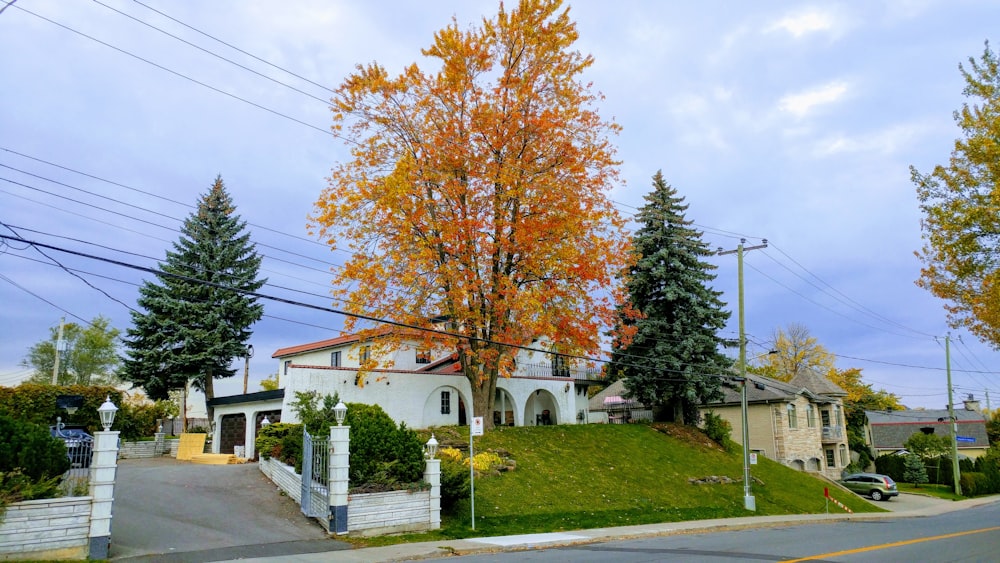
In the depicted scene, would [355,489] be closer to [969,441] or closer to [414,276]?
[414,276]

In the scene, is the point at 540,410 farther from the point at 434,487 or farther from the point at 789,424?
the point at 434,487

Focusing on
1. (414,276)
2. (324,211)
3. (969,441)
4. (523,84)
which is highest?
(523,84)

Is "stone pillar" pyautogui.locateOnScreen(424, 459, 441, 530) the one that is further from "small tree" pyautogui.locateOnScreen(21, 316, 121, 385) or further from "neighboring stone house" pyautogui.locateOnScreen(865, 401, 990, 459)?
"neighboring stone house" pyautogui.locateOnScreen(865, 401, 990, 459)

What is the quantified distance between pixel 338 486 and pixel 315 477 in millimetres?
1749

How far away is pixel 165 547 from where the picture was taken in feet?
42.4

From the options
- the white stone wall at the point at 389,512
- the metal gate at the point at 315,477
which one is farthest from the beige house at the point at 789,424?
the metal gate at the point at 315,477

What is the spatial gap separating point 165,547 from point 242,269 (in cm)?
2768

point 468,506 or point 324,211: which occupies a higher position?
point 324,211

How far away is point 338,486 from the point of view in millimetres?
15062

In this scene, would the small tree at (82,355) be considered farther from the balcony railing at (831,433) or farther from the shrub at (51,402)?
the balcony railing at (831,433)

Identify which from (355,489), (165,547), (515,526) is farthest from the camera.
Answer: (515,526)

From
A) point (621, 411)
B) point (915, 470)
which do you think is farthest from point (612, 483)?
point (915, 470)

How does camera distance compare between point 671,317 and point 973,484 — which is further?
point 973,484

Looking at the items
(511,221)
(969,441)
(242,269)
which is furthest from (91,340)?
(969,441)
